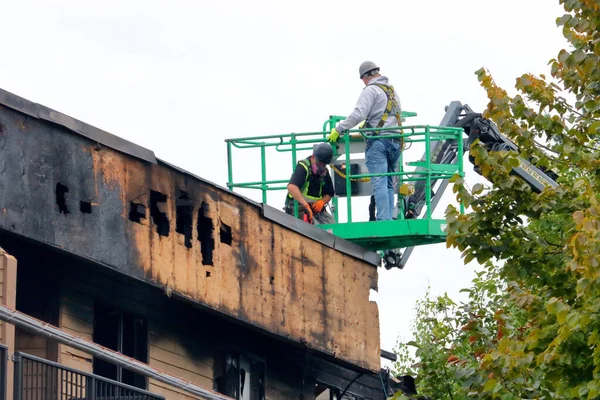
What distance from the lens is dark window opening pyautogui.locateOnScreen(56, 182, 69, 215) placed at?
60.5 ft

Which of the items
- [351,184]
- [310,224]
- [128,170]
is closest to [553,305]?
[128,170]

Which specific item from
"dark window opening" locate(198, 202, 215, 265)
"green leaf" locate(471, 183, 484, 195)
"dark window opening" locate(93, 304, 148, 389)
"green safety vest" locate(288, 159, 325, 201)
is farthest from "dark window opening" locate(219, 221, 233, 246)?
"green leaf" locate(471, 183, 484, 195)

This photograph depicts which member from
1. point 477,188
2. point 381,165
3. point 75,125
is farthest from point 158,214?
point 381,165

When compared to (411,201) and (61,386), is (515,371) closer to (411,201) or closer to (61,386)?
(61,386)

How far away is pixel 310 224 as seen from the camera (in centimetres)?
2261

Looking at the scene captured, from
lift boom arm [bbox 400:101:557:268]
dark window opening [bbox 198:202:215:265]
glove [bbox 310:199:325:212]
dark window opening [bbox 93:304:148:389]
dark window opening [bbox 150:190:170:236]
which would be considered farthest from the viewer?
lift boom arm [bbox 400:101:557:268]

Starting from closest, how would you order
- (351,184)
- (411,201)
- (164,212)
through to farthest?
(164,212) → (351,184) → (411,201)

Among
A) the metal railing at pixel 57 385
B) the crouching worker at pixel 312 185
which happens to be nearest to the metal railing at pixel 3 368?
the metal railing at pixel 57 385

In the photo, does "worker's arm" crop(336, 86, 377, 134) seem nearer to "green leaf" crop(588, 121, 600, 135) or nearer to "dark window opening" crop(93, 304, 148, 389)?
"dark window opening" crop(93, 304, 148, 389)

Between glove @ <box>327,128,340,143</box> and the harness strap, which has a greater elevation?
the harness strap

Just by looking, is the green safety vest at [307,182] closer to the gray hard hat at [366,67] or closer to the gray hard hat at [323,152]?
the gray hard hat at [323,152]

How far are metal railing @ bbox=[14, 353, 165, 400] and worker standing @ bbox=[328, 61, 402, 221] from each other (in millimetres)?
6480

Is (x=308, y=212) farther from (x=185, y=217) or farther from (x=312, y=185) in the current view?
(x=185, y=217)

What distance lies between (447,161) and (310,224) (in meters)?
4.96
